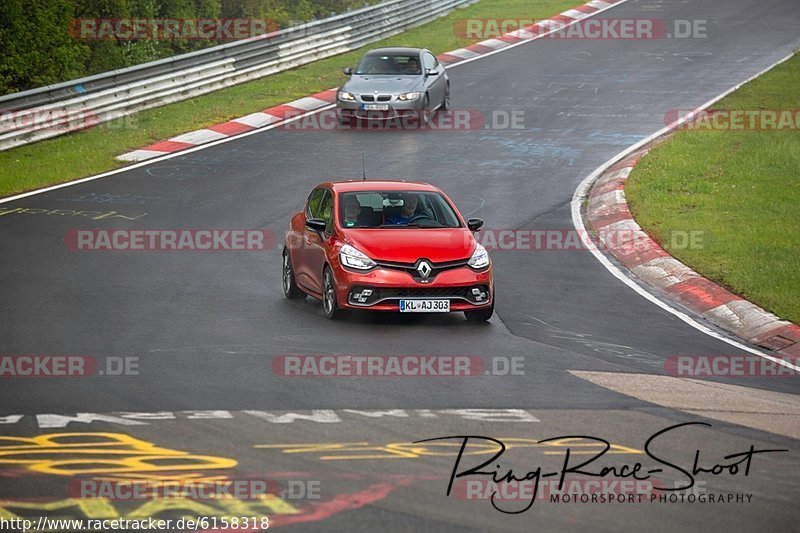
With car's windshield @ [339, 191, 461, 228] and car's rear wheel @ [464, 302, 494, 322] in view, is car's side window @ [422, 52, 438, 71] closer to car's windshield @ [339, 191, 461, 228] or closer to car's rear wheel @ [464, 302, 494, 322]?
car's windshield @ [339, 191, 461, 228]

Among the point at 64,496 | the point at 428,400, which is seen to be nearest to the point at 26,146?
the point at 428,400

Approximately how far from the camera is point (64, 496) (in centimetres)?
Result: 793

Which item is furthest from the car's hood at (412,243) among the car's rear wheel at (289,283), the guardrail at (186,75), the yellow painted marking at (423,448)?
the guardrail at (186,75)

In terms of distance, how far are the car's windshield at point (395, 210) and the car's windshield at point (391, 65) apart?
13996 mm

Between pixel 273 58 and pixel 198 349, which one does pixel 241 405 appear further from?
pixel 273 58

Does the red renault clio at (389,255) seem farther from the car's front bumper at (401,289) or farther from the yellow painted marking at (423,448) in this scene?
the yellow painted marking at (423,448)

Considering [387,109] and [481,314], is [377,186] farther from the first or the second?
[387,109]

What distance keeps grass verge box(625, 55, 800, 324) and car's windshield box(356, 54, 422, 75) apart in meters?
6.43

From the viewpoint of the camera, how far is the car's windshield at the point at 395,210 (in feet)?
49.3

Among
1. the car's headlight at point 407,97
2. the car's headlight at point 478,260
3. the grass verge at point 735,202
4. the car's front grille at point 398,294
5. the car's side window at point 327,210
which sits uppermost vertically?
the car's side window at point 327,210

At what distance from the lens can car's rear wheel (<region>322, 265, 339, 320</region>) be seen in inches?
562

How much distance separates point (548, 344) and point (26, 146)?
50.7ft

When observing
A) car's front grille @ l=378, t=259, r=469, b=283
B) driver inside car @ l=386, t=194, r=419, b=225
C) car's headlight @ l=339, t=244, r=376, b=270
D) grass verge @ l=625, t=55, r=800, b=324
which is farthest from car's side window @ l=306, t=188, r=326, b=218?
grass verge @ l=625, t=55, r=800, b=324

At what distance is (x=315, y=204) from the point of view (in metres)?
16.2
